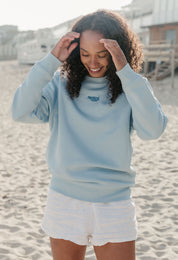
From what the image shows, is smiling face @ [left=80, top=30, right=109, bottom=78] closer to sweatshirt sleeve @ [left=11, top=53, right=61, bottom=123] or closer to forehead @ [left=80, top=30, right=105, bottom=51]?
forehead @ [left=80, top=30, right=105, bottom=51]

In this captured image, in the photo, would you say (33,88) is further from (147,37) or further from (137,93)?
(147,37)

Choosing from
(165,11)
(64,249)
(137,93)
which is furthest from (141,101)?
(165,11)

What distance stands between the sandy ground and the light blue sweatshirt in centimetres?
174

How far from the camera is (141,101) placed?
4.73ft

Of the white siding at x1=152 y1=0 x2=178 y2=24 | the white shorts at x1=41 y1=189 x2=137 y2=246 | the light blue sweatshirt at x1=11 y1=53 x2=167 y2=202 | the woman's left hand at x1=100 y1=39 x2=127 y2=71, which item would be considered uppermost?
the white siding at x1=152 y1=0 x2=178 y2=24

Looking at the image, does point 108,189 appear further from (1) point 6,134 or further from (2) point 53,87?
(1) point 6,134

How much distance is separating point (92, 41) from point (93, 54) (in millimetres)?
57

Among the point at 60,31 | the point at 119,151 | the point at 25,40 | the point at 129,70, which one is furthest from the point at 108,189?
the point at 25,40

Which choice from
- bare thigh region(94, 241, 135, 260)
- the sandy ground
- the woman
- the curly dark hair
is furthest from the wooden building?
bare thigh region(94, 241, 135, 260)

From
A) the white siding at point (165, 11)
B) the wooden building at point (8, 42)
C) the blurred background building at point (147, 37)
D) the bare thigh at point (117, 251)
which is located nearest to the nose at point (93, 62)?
the bare thigh at point (117, 251)

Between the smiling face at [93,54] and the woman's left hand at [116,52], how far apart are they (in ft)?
0.22

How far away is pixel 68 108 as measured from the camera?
1.59 m

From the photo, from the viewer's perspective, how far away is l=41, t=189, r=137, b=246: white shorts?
1.51 m

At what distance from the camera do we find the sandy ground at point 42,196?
126 inches
